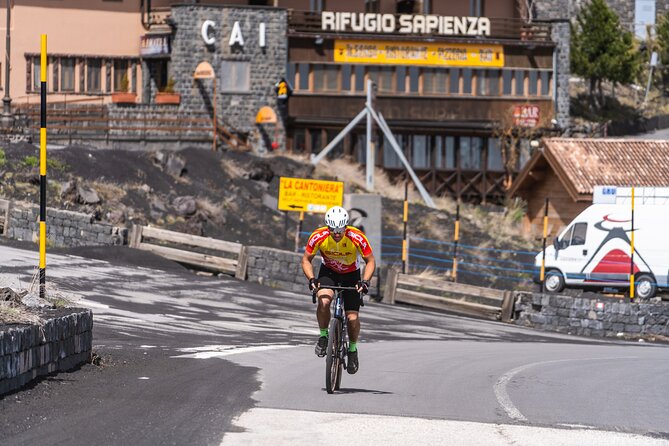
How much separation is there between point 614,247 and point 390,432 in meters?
24.4

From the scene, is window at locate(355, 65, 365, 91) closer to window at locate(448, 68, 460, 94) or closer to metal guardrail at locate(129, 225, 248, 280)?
window at locate(448, 68, 460, 94)

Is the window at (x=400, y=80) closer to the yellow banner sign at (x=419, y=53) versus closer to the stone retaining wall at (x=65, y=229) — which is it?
the yellow banner sign at (x=419, y=53)

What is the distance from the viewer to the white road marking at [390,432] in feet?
31.2

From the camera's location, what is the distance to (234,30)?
186 ft

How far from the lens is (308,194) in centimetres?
3459

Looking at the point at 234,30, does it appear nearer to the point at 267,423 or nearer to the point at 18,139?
the point at 18,139

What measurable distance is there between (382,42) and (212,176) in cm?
1586

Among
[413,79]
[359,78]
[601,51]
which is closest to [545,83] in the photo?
[413,79]

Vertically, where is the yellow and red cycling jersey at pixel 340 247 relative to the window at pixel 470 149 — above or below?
below

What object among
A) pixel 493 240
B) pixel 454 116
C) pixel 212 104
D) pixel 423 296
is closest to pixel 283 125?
pixel 212 104

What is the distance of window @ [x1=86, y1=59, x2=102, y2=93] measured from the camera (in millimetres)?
58344

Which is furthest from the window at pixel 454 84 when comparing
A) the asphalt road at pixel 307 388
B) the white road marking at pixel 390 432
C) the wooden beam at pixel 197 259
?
the white road marking at pixel 390 432

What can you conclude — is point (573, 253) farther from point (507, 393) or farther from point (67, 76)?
point (67, 76)

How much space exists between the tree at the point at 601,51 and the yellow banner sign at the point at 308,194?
45.6 m
